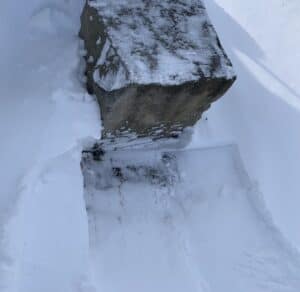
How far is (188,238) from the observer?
1690mm

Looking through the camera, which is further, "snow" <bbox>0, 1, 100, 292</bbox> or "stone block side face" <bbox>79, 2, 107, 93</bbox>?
"stone block side face" <bbox>79, 2, 107, 93</bbox>

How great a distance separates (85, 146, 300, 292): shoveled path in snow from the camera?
1.59 m

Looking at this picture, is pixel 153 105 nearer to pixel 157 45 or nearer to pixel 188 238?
pixel 157 45

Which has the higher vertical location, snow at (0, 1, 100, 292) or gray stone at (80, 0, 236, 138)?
gray stone at (80, 0, 236, 138)

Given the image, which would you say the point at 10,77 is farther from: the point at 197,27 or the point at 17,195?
the point at 197,27

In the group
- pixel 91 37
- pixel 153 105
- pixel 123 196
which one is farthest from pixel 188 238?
pixel 91 37

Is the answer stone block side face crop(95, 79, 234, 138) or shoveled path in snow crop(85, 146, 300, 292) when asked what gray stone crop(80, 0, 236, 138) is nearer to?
stone block side face crop(95, 79, 234, 138)

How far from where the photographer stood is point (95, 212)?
1.63m

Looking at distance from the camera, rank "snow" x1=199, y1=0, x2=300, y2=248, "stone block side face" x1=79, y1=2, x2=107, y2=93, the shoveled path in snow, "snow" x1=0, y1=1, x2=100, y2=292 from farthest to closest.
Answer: "snow" x1=199, y1=0, x2=300, y2=248, the shoveled path in snow, "stone block side face" x1=79, y1=2, x2=107, y2=93, "snow" x1=0, y1=1, x2=100, y2=292

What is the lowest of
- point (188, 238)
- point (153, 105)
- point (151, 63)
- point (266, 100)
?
point (188, 238)

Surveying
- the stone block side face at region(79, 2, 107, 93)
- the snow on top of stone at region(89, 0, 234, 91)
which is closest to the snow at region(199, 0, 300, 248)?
the snow on top of stone at region(89, 0, 234, 91)

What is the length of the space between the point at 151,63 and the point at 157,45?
8cm

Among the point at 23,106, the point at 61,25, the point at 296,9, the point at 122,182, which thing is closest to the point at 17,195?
the point at 23,106

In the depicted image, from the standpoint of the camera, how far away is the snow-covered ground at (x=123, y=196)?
1.41m
